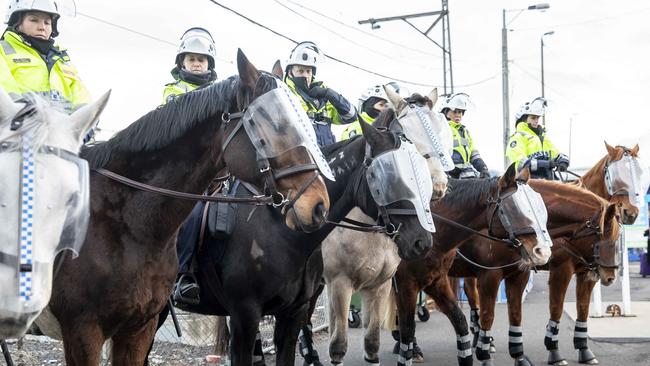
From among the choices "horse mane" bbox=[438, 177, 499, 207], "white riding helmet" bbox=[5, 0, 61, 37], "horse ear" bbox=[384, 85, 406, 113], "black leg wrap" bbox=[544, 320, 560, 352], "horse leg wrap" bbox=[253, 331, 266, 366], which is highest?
"white riding helmet" bbox=[5, 0, 61, 37]

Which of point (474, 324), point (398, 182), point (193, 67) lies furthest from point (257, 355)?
point (474, 324)

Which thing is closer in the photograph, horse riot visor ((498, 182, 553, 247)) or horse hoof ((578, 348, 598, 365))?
horse riot visor ((498, 182, 553, 247))

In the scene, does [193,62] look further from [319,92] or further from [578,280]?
[578,280]

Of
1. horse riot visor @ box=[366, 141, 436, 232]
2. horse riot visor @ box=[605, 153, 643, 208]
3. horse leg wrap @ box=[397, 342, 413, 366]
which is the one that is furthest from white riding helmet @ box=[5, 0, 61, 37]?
horse riot visor @ box=[605, 153, 643, 208]

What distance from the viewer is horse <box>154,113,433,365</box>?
5.72m

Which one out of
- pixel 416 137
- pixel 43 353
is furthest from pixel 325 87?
pixel 43 353

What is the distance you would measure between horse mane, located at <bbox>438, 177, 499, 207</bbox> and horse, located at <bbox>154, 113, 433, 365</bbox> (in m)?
2.02

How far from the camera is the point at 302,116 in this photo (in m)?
4.48

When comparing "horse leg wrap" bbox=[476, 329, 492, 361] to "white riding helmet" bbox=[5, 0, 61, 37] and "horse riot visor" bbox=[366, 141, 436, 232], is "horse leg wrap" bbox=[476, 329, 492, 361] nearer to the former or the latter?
"horse riot visor" bbox=[366, 141, 436, 232]

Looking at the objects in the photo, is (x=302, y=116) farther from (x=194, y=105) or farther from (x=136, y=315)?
(x=136, y=315)

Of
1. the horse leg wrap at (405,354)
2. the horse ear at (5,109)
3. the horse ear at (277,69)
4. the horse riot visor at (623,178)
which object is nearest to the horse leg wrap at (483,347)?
the horse leg wrap at (405,354)

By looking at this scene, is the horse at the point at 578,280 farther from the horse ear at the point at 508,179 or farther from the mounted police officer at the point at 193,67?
the mounted police officer at the point at 193,67

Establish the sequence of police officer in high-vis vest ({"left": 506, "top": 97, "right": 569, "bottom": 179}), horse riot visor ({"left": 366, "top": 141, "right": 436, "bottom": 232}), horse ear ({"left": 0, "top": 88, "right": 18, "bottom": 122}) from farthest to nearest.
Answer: police officer in high-vis vest ({"left": 506, "top": 97, "right": 569, "bottom": 179})
horse riot visor ({"left": 366, "top": 141, "right": 436, "bottom": 232})
horse ear ({"left": 0, "top": 88, "right": 18, "bottom": 122})

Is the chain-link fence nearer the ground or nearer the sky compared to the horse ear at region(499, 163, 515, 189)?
nearer the ground
